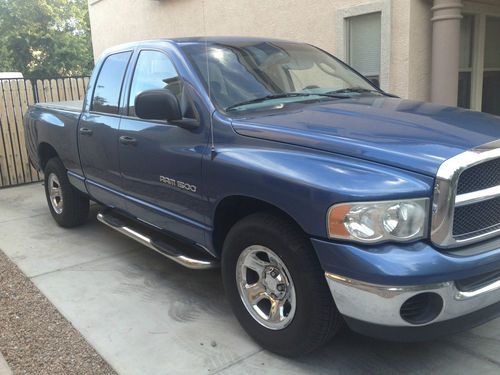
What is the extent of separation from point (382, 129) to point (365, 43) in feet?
13.5

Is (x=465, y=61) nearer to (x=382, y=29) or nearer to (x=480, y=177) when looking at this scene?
(x=382, y=29)

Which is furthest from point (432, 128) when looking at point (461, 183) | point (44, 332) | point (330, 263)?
point (44, 332)

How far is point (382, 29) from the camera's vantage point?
609 centimetres

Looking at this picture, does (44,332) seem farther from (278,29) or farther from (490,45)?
(490,45)

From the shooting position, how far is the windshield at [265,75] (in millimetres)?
3447

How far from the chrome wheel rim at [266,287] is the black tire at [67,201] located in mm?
2969

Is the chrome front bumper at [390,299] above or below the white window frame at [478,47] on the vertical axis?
below

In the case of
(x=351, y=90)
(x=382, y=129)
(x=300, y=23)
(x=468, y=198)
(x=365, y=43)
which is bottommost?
(x=468, y=198)

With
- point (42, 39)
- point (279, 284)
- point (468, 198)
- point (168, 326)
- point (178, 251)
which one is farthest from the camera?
point (42, 39)

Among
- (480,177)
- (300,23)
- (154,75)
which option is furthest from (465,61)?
(480,177)

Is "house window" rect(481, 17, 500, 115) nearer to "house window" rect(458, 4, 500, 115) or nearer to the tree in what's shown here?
"house window" rect(458, 4, 500, 115)

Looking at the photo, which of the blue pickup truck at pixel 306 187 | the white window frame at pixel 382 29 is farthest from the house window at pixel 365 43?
the blue pickup truck at pixel 306 187

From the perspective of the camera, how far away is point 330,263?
8.15ft

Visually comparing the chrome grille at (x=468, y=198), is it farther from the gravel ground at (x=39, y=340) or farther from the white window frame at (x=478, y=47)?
the white window frame at (x=478, y=47)
